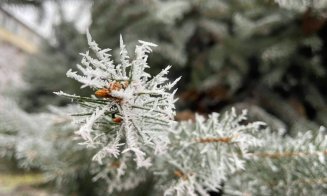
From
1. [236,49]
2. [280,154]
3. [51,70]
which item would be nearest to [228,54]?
[236,49]

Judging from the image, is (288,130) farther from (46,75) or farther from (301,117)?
(46,75)

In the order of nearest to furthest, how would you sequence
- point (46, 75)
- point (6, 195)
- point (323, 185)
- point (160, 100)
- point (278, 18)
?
1. point (160, 100)
2. point (323, 185)
3. point (278, 18)
4. point (6, 195)
5. point (46, 75)

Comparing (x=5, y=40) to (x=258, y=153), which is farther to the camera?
(x=5, y=40)

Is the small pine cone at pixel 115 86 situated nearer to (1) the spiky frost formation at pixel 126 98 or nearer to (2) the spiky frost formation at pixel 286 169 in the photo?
(1) the spiky frost formation at pixel 126 98

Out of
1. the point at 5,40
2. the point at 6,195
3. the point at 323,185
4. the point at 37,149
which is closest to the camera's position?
the point at 323,185

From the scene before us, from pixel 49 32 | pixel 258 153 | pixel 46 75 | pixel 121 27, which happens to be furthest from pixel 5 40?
pixel 258 153

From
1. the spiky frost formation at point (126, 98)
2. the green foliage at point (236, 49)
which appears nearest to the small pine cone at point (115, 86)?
the spiky frost formation at point (126, 98)
